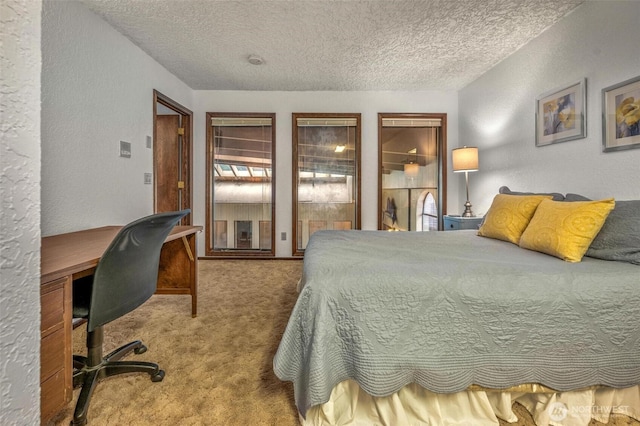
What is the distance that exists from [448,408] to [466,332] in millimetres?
356

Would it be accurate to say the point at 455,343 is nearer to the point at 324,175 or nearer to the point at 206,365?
the point at 206,365

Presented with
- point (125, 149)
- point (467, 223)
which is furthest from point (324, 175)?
point (125, 149)

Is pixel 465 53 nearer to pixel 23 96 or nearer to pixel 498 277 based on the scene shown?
pixel 498 277

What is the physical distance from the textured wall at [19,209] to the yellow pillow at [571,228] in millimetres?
1943

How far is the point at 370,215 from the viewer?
13.5 feet

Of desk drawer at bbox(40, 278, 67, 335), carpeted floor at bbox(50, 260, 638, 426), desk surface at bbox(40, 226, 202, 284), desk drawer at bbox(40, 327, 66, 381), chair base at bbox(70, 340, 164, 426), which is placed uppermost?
desk surface at bbox(40, 226, 202, 284)

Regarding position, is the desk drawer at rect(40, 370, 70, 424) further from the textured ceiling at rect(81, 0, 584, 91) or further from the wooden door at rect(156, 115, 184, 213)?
the wooden door at rect(156, 115, 184, 213)

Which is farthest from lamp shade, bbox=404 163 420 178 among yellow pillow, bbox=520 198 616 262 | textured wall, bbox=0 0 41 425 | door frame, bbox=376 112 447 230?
textured wall, bbox=0 0 41 425

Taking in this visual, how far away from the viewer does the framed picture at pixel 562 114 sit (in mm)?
2146

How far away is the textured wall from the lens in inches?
17.6

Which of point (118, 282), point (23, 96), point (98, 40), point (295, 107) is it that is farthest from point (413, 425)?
point (295, 107)

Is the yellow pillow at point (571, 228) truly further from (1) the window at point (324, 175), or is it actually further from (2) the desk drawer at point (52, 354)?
(1) the window at point (324, 175)

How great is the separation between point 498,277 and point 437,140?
3421 millimetres

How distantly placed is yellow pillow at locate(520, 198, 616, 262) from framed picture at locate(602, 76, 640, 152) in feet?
2.36
